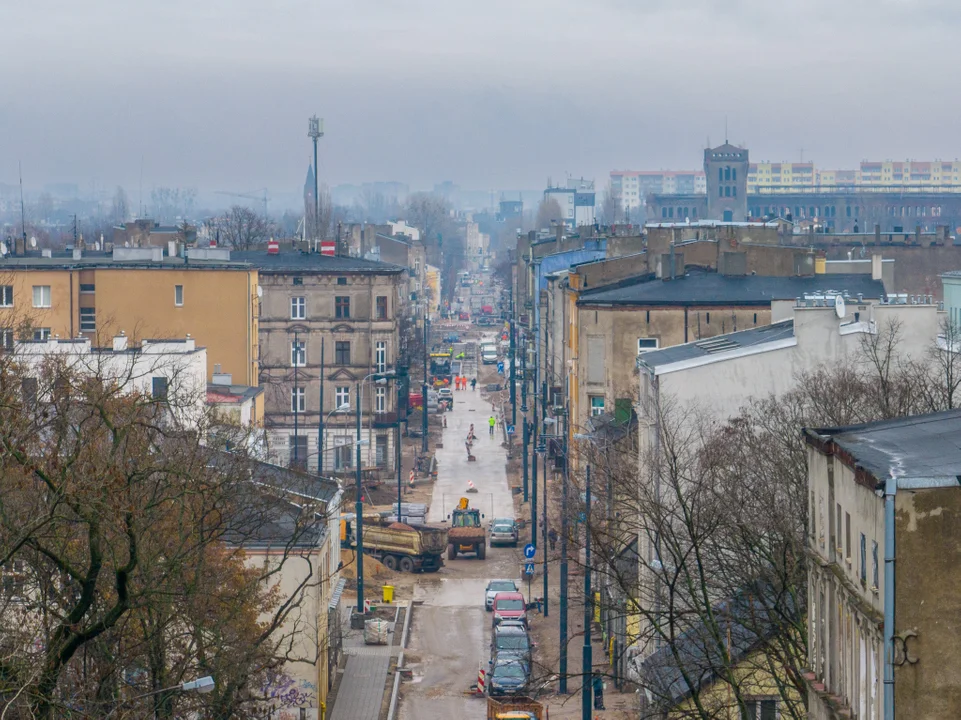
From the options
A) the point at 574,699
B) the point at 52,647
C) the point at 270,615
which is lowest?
the point at 574,699

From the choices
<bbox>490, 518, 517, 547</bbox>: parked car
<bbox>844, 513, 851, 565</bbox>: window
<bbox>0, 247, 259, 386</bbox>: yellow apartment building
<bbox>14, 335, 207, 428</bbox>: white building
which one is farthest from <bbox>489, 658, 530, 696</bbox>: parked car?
<bbox>0, 247, 259, 386</bbox>: yellow apartment building

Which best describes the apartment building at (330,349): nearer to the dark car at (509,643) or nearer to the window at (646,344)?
the window at (646,344)

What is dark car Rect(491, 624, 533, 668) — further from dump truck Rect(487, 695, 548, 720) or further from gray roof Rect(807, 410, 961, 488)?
gray roof Rect(807, 410, 961, 488)

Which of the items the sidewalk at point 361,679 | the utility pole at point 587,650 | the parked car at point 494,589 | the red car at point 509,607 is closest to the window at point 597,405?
the parked car at point 494,589

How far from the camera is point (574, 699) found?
39.3 m

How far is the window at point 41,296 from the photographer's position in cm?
6719

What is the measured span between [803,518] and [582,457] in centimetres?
1847

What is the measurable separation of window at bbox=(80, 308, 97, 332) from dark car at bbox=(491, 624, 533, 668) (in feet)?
96.2

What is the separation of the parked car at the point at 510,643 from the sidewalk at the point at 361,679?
103 inches

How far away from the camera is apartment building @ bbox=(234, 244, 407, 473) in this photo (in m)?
74.2

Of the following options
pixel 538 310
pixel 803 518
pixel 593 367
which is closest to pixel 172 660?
pixel 803 518

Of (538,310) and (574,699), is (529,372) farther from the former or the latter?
(574,699)

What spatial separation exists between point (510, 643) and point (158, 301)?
29945 millimetres

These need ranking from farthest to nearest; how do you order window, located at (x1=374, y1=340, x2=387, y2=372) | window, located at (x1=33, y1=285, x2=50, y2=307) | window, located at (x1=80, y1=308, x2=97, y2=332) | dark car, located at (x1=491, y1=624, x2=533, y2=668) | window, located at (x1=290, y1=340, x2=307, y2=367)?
window, located at (x1=374, y1=340, x2=387, y2=372) < window, located at (x1=290, y1=340, x2=307, y2=367) < window, located at (x1=80, y1=308, x2=97, y2=332) < window, located at (x1=33, y1=285, x2=50, y2=307) < dark car, located at (x1=491, y1=624, x2=533, y2=668)
